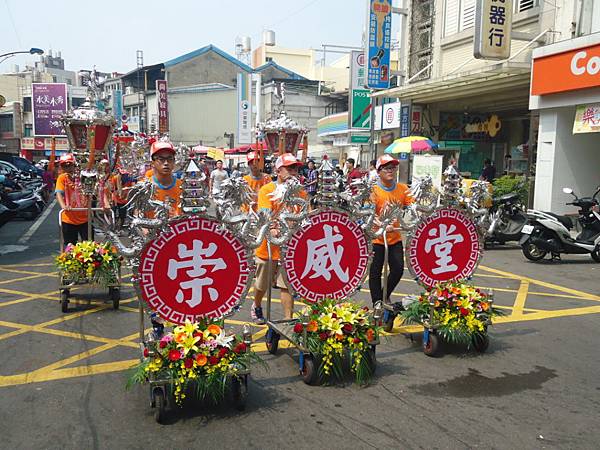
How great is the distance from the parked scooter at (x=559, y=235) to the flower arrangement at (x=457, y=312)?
204 inches

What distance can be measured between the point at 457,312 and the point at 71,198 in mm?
4981

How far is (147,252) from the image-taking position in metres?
3.75

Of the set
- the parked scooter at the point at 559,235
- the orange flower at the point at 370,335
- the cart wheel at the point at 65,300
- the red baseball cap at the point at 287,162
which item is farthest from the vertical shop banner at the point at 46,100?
the orange flower at the point at 370,335

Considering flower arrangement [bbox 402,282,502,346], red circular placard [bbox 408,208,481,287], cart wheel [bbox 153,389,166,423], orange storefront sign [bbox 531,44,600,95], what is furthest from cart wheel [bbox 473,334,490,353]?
orange storefront sign [bbox 531,44,600,95]

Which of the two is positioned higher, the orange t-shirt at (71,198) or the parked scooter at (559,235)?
A: the orange t-shirt at (71,198)

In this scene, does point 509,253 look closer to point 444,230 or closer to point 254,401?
point 444,230

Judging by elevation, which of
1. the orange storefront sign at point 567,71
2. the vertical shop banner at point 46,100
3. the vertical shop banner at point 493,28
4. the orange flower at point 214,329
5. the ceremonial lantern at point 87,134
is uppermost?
the vertical shop banner at point 46,100

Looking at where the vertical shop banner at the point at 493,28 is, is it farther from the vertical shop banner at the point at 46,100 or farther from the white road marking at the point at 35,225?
the vertical shop banner at the point at 46,100

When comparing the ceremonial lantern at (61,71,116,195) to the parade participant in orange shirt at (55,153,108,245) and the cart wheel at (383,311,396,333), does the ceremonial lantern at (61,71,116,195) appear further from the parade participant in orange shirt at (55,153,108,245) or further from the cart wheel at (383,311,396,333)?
the cart wheel at (383,311,396,333)

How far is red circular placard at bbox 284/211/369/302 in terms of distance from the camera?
445 cm

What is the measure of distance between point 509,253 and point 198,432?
353 inches

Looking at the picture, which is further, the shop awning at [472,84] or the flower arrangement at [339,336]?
the shop awning at [472,84]

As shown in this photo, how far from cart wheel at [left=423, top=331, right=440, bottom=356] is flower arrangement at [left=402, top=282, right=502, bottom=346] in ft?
0.23

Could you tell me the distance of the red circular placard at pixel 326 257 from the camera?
4449 millimetres
